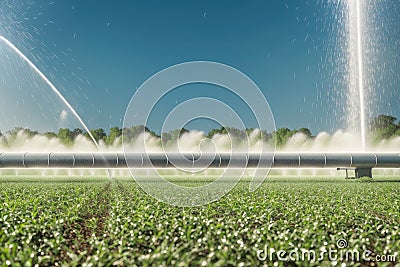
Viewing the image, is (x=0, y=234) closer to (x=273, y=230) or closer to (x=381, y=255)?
(x=273, y=230)

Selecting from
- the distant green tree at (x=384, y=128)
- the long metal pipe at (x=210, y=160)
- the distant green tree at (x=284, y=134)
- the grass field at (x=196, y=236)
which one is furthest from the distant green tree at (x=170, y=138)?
the distant green tree at (x=384, y=128)

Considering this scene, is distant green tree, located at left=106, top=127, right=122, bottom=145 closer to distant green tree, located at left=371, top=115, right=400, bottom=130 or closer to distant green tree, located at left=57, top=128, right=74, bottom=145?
distant green tree, located at left=57, top=128, right=74, bottom=145

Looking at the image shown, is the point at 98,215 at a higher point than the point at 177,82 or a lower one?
lower

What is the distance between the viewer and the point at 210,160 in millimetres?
27141

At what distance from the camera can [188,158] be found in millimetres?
27578

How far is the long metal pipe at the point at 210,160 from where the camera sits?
2688 cm

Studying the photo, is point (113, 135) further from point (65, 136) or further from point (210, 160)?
point (210, 160)

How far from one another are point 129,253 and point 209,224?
256 centimetres

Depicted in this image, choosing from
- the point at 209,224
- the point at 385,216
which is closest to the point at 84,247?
the point at 209,224

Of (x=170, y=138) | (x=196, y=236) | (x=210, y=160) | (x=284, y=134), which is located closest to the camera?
(x=196, y=236)

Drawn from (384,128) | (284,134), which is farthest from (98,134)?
(384,128)

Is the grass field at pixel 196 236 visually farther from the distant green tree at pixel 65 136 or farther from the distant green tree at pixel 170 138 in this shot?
the distant green tree at pixel 65 136

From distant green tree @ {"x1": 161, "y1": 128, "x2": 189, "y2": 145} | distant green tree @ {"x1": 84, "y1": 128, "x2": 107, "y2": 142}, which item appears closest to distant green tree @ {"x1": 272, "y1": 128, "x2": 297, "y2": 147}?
distant green tree @ {"x1": 161, "y1": 128, "x2": 189, "y2": 145}

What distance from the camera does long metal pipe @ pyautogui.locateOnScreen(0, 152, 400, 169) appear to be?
26875 millimetres
